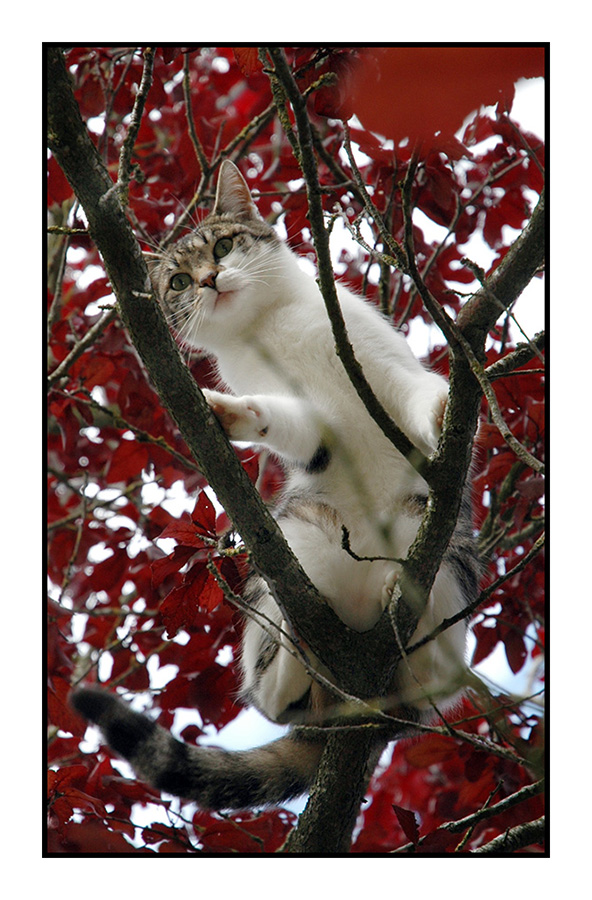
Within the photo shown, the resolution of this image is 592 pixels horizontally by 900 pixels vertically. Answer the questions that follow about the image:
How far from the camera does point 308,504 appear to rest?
83.7 inches

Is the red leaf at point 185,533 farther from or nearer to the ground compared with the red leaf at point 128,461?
nearer to the ground

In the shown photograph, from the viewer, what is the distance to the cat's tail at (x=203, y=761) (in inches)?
71.4

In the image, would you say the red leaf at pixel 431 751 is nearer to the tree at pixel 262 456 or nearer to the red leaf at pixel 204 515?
the tree at pixel 262 456

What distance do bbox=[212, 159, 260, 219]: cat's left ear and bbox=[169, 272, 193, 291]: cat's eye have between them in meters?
0.30

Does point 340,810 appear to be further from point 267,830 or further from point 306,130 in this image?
point 306,130

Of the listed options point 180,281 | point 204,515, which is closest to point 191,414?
point 204,515

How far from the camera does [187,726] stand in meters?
2.45

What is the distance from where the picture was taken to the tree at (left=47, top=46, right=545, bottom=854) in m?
1.55

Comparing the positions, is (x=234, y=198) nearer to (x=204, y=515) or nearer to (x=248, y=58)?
(x=248, y=58)

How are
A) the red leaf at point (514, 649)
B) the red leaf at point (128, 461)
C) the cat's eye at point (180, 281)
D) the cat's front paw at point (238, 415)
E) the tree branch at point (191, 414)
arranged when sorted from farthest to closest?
the red leaf at point (128, 461), the cat's eye at point (180, 281), the red leaf at point (514, 649), the cat's front paw at point (238, 415), the tree branch at point (191, 414)

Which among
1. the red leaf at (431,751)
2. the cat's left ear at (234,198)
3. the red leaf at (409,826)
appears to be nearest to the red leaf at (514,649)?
the red leaf at (431,751)

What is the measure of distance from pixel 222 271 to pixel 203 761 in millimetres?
1329

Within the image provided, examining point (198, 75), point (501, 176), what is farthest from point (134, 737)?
point (198, 75)

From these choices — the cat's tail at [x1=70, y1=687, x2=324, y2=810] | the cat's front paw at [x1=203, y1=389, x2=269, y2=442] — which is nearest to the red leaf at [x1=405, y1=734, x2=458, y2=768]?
the cat's tail at [x1=70, y1=687, x2=324, y2=810]
